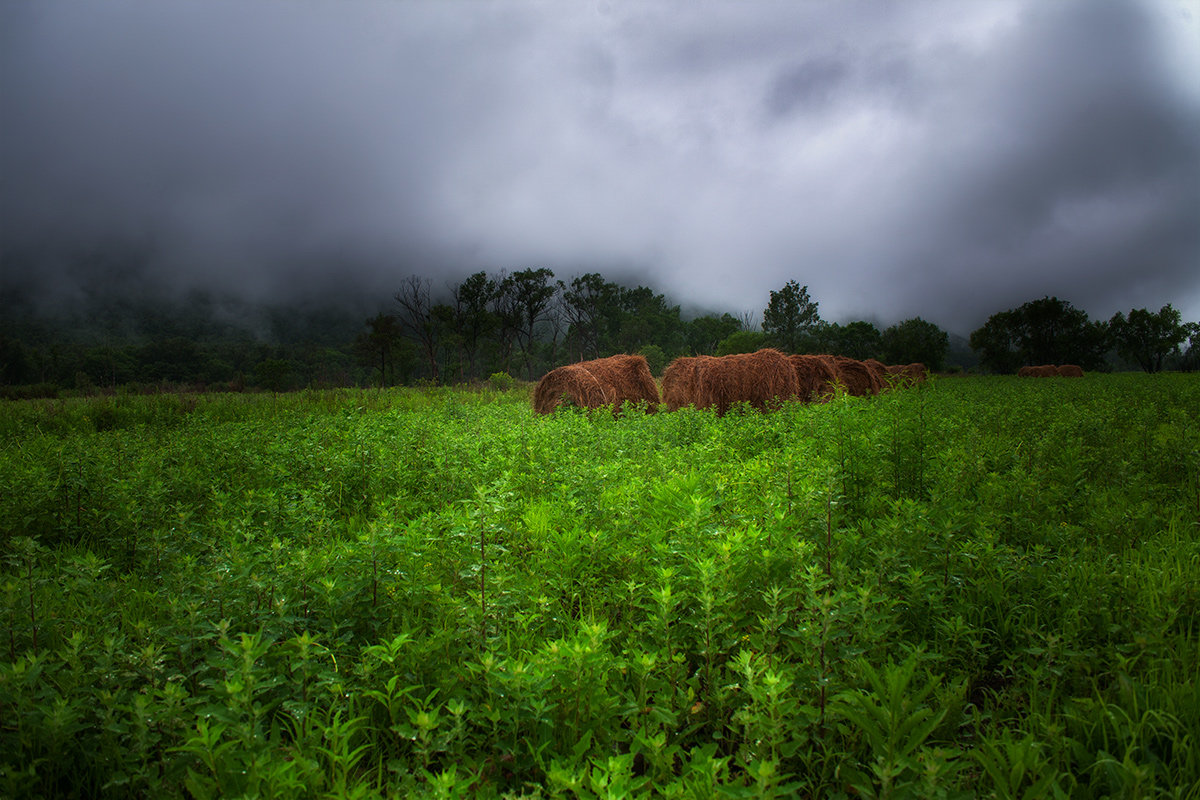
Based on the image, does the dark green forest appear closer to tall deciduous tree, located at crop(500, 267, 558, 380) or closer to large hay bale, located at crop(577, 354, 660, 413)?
tall deciduous tree, located at crop(500, 267, 558, 380)

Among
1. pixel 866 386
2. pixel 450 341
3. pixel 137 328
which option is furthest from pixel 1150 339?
pixel 137 328

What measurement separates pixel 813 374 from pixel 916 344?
7895cm

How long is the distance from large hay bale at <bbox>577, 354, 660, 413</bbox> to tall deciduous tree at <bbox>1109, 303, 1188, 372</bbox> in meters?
92.9

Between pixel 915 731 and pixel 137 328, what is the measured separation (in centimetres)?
18134

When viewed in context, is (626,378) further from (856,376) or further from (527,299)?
(527,299)

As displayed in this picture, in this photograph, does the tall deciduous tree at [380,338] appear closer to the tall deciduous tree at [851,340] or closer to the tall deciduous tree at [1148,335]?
the tall deciduous tree at [851,340]

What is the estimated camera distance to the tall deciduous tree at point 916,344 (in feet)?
259

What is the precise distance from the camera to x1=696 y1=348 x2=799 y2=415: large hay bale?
13961 mm

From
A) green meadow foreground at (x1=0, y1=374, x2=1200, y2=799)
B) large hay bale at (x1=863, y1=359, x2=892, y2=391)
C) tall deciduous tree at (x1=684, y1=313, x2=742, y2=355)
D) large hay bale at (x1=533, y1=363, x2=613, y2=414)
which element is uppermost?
tall deciduous tree at (x1=684, y1=313, x2=742, y2=355)

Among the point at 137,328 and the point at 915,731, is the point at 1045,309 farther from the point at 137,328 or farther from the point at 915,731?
the point at 137,328

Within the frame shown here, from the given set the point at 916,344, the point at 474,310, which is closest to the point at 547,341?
the point at 474,310

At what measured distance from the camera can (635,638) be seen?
8.39ft

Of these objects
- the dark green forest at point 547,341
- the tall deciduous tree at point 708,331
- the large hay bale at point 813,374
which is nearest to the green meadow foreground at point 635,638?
the large hay bale at point 813,374

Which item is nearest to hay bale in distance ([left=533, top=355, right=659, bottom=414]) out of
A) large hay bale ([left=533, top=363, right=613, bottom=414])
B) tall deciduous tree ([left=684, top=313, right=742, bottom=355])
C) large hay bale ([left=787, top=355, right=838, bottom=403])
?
large hay bale ([left=533, top=363, right=613, bottom=414])
